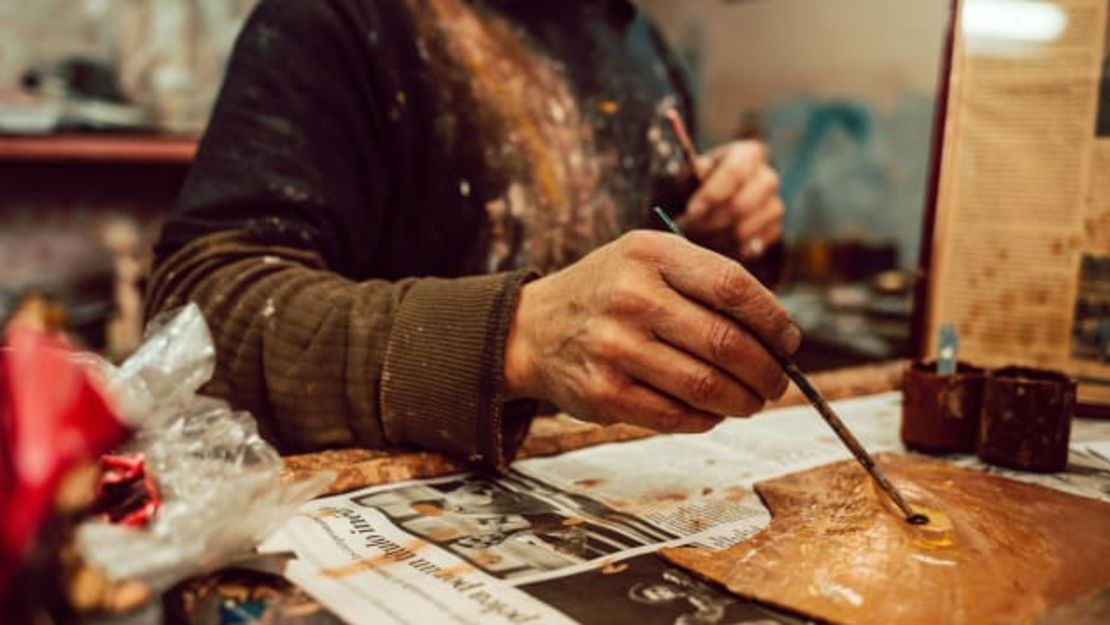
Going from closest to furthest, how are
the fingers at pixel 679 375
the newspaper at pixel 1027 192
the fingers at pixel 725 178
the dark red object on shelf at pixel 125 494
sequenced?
the dark red object on shelf at pixel 125 494, the fingers at pixel 679 375, the newspaper at pixel 1027 192, the fingers at pixel 725 178

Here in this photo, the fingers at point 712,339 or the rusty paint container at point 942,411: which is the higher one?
the fingers at point 712,339

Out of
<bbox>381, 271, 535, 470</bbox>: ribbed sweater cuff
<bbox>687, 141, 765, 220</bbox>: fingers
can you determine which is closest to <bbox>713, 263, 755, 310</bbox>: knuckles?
<bbox>381, 271, 535, 470</bbox>: ribbed sweater cuff

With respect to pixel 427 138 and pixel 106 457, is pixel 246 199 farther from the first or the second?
pixel 106 457

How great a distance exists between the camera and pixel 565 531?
822 millimetres

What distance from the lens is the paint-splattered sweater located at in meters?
1.00

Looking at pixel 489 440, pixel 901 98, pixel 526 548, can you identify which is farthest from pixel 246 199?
pixel 901 98

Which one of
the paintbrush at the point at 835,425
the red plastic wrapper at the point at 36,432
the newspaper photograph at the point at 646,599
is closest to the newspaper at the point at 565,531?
the newspaper photograph at the point at 646,599

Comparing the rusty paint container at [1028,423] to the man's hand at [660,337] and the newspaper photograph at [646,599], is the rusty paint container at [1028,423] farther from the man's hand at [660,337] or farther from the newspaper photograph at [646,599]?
the newspaper photograph at [646,599]

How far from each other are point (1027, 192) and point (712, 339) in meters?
0.78

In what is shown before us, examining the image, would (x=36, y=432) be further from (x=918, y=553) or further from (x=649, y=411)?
(x=918, y=553)

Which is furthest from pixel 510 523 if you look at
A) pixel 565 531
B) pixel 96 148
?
pixel 96 148

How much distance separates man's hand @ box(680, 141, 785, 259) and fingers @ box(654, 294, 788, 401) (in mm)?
660

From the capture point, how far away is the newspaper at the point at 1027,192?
1.34 metres

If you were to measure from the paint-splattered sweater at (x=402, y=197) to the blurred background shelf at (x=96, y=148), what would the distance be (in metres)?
1.04
